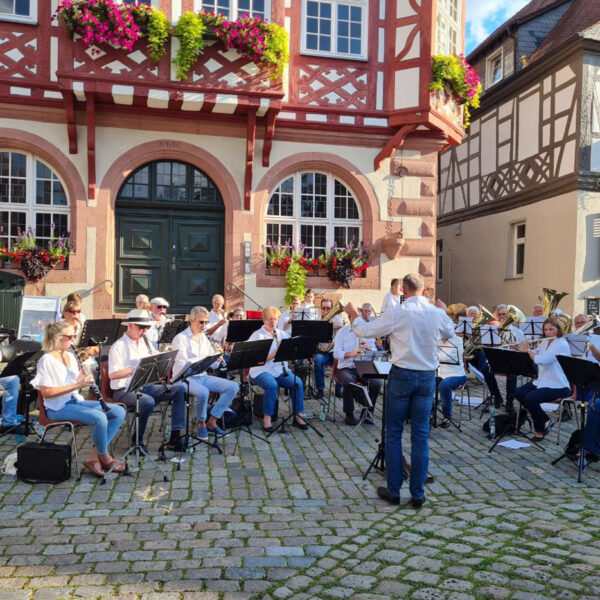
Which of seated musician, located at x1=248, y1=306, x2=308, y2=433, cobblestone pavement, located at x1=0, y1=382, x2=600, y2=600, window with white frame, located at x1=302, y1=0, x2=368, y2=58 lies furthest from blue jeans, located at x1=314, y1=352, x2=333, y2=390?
→ window with white frame, located at x1=302, y1=0, x2=368, y2=58

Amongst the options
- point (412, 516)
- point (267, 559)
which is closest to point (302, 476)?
point (412, 516)

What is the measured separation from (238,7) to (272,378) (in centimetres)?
852

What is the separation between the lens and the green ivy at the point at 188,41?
38.0ft

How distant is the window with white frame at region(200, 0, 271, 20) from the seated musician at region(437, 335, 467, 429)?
26.6ft

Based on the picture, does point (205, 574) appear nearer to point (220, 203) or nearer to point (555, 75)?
point (220, 203)

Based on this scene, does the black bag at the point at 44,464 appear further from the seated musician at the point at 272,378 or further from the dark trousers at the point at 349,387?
the dark trousers at the point at 349,387

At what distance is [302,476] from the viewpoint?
616 centimetres

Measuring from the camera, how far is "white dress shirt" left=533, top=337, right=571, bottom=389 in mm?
7555

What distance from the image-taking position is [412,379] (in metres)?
5.39

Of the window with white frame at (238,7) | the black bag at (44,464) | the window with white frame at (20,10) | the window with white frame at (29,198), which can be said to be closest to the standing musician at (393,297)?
the window with white frame at (238,7)

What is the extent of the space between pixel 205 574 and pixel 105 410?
2.60m

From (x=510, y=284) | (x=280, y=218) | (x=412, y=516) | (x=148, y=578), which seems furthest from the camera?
(x=510, y=284)

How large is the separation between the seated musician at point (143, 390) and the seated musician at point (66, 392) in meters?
0.46

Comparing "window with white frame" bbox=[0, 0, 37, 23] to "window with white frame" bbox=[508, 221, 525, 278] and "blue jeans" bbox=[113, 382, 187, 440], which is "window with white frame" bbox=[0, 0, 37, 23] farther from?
"window with white frame" bbox=[508, 221, 525, 278]
